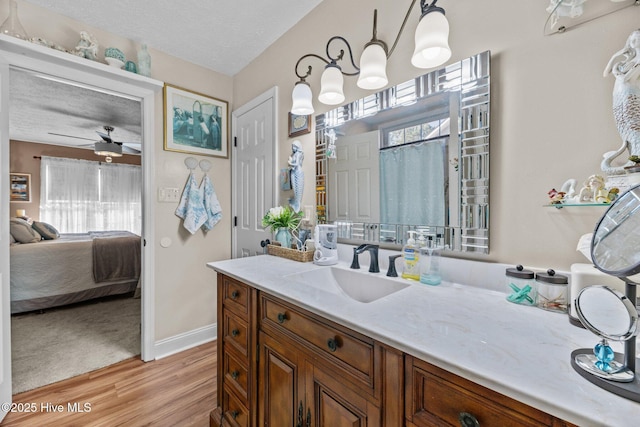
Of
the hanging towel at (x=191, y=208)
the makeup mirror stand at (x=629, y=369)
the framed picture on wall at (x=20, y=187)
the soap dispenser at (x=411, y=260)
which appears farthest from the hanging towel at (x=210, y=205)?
the framed picture on wall at (x=20, y=187)

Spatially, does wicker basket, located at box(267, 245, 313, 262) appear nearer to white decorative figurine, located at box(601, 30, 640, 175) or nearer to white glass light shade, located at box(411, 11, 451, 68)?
white glass light shade, located at box(411, 11, 451, 68)

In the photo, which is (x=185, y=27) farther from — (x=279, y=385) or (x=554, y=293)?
(x=554, y=293)

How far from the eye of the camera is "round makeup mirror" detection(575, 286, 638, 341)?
448 mm

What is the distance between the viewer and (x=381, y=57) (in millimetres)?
1181

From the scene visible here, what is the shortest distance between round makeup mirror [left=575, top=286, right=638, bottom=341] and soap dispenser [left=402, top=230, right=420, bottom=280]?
66 centimetres

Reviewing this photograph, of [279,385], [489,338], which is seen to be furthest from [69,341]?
[489,338]

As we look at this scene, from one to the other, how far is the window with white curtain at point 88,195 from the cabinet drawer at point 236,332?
4447 mm

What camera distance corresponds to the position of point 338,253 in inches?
62.1

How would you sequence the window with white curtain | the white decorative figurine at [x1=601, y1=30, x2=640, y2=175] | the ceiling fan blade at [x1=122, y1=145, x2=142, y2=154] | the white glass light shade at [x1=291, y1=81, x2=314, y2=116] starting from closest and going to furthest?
the white decorative figurine at [x1=601, y1=30, x2=640, y2=175]
the white glass light shade at [x1=291, y1=81, x2=314, y2=116]
the window with white curtain
the ceiling fan blade at [x1=122, y1=145, x2=142, y2=154]

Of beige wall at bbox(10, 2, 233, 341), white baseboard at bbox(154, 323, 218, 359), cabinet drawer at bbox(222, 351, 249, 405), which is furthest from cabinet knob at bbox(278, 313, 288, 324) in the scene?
beige wall at bbox(10, 2, 233, 341)

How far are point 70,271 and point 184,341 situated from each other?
2042 millimetres

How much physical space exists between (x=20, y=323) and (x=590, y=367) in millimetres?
4317

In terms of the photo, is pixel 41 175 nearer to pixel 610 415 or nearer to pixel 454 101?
pixel 454 101

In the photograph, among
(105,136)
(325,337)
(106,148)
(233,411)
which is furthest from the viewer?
(105,136)
